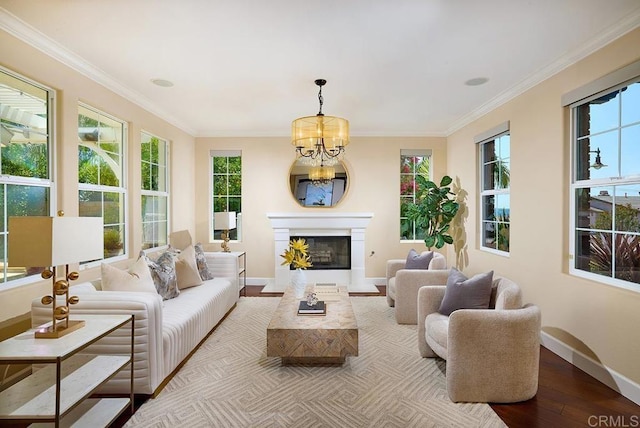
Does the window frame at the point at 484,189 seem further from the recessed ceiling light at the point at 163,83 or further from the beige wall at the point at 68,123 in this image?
the beige wall at the point at 68,123

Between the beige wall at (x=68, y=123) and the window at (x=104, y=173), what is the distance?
0.10m

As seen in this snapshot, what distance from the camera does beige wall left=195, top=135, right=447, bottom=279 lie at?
5.85 meters

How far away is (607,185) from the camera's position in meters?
2.69

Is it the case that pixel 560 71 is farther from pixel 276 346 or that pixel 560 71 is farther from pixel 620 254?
pixel 276 346

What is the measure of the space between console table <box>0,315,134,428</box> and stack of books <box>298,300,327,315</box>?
4.66ft

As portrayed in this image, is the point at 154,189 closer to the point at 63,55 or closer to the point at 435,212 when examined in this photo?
the point at 63,55

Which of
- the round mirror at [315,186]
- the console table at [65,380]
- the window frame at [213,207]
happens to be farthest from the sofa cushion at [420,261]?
the console table at [65,380]

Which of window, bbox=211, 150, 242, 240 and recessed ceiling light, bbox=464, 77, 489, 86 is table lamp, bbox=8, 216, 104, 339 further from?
window, bbox=211, 150, 242, 240

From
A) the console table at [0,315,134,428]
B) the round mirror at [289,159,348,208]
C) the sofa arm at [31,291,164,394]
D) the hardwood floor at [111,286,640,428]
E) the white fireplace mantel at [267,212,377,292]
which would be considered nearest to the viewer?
the console table at [0,315,134,428]

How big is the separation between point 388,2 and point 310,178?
3844 mm

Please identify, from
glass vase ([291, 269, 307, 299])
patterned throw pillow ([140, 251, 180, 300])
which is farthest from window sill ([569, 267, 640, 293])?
patterned throw pillow ([140, 251, 180, 300])

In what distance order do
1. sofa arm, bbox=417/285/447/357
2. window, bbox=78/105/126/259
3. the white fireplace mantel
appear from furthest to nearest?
the white fireplace mantel → window, bbox=78/105/126/259 → sofa arm, bbox=417/285/447/357

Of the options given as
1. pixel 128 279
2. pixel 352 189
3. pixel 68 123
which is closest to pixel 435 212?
pixel 352 189

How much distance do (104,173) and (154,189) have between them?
42.0 inches
